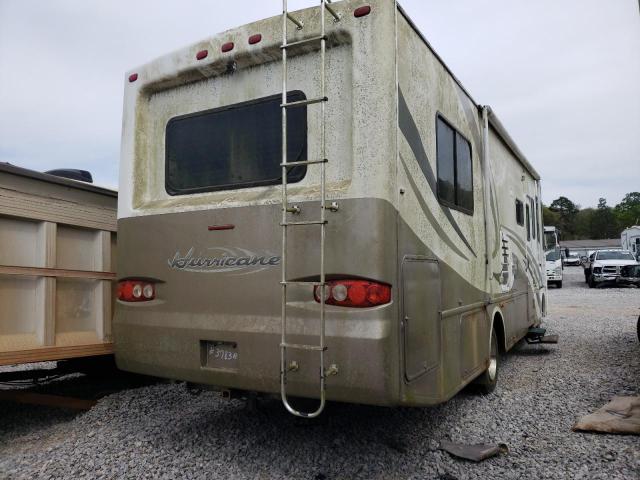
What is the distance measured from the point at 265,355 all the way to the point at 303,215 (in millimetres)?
934

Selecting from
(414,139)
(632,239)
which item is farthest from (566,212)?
(414,139)

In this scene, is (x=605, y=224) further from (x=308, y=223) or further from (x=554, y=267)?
(x=308, y=223)

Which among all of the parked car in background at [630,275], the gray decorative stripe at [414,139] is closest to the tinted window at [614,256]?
the parked car in background at [630,275]

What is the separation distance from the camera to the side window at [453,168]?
3.98 metres

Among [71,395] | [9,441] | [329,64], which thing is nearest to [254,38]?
[329,64]

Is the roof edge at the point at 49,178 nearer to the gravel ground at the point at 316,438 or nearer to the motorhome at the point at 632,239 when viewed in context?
the gravel ground at the point at 316,438

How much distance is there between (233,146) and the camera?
12.5ft

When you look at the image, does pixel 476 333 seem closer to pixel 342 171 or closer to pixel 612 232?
pixel 342 171

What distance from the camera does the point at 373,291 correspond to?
3.04 metres

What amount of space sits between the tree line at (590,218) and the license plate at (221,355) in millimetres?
84831

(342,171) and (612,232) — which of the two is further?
(612,232)

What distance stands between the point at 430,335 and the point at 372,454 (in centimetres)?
101

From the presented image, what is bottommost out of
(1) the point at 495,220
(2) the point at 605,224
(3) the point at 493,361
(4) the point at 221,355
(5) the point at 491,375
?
(5) the point at 491,375

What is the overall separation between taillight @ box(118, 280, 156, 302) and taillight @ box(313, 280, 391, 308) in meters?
1.54
